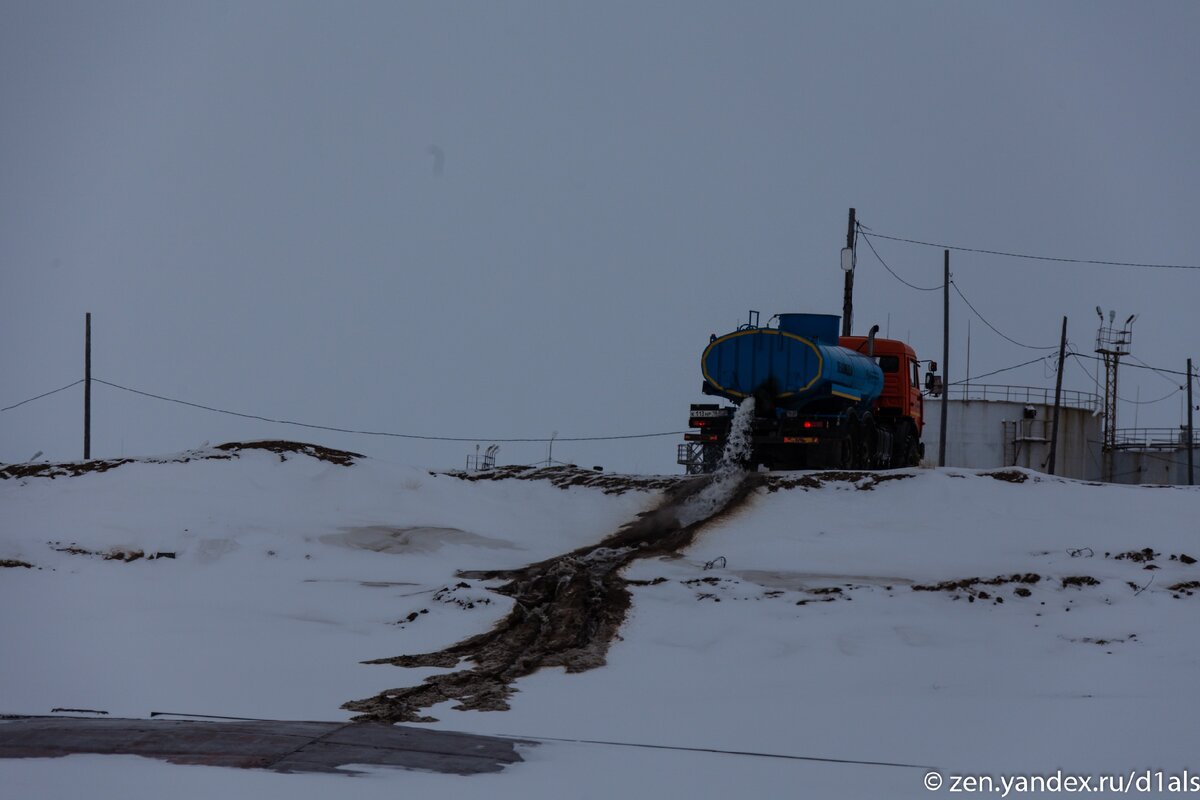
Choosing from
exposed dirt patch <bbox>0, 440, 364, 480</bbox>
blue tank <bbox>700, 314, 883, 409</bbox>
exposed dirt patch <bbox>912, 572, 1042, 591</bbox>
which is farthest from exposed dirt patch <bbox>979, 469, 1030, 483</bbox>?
exposed dirt patch <bbox>0, 440, 364, 480</bbox>

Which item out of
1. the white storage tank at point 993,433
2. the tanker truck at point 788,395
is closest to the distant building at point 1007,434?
the white storage tank at point 993,433

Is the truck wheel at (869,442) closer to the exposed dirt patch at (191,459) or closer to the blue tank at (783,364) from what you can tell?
the blue tank at (783,364)

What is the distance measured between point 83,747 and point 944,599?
1095cm

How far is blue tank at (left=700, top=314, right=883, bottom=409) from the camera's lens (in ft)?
87.1

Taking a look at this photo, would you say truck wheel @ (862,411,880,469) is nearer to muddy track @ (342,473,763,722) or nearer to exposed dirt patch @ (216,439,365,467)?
muddy track @ (342,473,763,722)

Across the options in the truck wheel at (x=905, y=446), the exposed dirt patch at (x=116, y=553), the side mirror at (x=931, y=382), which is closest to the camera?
the exposed dirt patch at (x=116, y=553)

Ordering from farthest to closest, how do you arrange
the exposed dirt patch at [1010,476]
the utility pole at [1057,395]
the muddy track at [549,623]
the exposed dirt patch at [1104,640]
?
the utility pole at [1057,395]
the exposed dirt patch at [1010,476]
the exposed dirt patch at [1104,640]
the muddy track at [549,623]

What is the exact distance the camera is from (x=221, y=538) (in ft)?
66.4

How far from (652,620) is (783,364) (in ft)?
39.0

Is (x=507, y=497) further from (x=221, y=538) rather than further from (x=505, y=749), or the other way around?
(x=505, y=749)

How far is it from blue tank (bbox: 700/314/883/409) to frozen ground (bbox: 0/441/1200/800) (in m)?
3.00

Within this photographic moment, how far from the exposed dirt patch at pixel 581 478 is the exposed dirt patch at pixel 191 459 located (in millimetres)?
2972

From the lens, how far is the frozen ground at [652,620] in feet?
30.8

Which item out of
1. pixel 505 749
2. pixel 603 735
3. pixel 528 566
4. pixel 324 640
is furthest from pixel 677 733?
pixel 528 566
